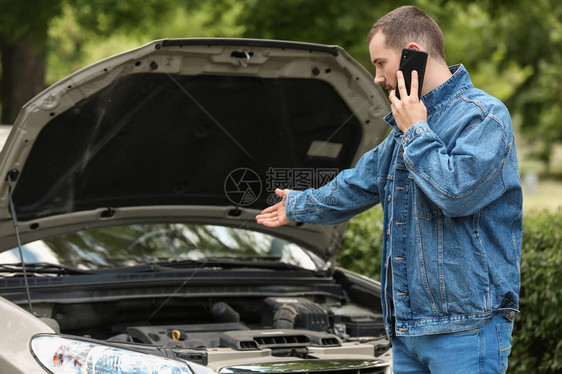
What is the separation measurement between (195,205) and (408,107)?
7.49 feet

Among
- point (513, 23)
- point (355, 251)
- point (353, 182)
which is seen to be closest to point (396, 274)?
point (353, 182)

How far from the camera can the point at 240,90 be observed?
13.8 ft

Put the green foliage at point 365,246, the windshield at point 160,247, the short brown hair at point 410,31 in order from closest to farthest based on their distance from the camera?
the short brown hair at point 410,31 < the windshield at point 160,247 < the green foliage at point 365,246

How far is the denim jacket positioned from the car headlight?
3.25ft

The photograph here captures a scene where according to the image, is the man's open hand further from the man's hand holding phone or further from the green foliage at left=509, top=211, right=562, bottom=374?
the green foliage at left=509, top=211, right=562, bottom=374

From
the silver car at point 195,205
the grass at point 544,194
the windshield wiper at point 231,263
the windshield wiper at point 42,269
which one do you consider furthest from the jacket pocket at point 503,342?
the grass at point 544,194

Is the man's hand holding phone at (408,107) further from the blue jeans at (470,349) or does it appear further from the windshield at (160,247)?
the windshield at (160,247)

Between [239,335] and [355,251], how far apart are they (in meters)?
3.66

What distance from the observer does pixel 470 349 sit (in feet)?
8.79

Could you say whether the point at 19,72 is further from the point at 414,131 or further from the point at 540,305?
the point at 414,131

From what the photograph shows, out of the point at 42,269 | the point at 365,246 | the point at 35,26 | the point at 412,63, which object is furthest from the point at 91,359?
the point at 35,26

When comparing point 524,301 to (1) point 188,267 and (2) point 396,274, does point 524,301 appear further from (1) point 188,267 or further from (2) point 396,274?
(2) point 396,274

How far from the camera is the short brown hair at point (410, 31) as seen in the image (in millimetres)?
2809

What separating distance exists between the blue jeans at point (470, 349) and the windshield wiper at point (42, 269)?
2.32 m
